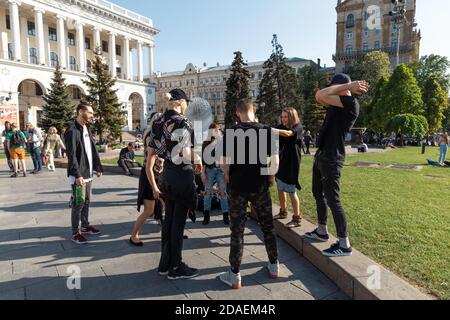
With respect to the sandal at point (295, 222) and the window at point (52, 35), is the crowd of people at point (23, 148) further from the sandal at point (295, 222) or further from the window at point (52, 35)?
the window at point (52, 35)

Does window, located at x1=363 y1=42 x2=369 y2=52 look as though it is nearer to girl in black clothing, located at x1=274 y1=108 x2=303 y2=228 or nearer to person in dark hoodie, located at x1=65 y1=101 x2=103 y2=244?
girl in black clothing, located at x1=274 y1=108 x2=303 y2=228

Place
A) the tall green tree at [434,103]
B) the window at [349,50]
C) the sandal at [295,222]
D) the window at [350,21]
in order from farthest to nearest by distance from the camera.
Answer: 1. the window at [349,50]
2. the window at [350,21]
3. the tall green tree at [434,103]
4. the sandal at [295,222]

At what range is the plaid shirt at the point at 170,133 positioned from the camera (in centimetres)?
317

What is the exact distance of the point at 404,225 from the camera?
4555mm

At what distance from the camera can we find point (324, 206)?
3953mm

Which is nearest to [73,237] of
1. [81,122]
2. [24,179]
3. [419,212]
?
[81,122]

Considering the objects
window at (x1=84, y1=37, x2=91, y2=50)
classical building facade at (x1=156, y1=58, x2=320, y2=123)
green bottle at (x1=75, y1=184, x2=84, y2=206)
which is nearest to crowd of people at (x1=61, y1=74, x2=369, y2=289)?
green bottle at (x1=75, y1=184, x2=84, y2=206)

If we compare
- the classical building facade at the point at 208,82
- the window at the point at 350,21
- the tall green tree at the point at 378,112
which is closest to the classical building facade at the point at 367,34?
the window at the point at 350,21

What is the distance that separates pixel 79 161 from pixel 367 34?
78.6 m

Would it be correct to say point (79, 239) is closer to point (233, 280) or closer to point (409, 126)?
point (233, 280)

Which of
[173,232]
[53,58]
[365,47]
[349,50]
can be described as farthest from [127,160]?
[349,50]

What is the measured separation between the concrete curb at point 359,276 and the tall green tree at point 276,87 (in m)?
33.4

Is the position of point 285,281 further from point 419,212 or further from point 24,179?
point 24,179
